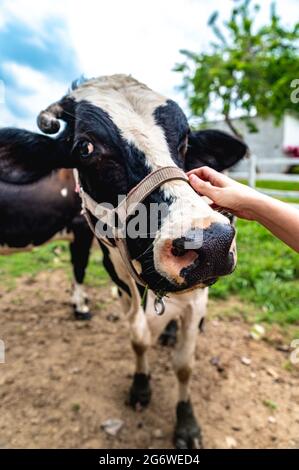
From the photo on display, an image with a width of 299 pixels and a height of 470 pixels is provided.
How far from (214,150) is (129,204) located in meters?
1.04

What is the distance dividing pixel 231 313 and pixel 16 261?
3433mm

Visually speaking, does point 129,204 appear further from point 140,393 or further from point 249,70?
point 249,70

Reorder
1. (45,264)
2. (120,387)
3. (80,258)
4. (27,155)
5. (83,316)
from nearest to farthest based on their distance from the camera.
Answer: (27,155), (120,387), (83,316), (80,258), (45,264)

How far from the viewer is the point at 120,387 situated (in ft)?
9.86

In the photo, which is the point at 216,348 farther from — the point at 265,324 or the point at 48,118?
the point at 48,118

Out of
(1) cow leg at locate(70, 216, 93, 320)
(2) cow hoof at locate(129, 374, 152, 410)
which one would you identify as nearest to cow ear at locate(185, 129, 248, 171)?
(2) cow hoof at locate(129, 374, 152, 410)

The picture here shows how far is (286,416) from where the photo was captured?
2.70 meters

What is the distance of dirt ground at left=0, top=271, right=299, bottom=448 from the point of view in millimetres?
2541

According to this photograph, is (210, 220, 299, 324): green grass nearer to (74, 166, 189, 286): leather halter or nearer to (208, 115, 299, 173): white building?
(74, 166, 189, 286): leather halter

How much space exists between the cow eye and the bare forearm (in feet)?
2.57

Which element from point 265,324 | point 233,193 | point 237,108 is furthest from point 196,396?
point 237,108

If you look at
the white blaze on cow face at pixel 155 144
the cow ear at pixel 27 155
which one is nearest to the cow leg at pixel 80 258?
the cow ear at pixel 27 155

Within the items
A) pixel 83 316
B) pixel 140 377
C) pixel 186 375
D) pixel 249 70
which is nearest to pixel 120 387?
pixel 140 377

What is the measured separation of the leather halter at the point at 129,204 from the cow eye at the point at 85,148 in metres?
0.25
